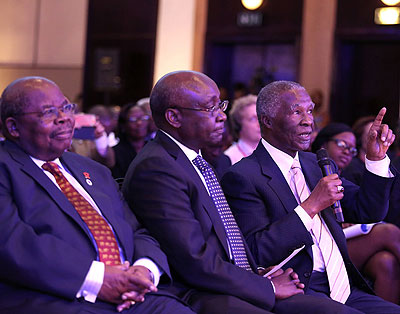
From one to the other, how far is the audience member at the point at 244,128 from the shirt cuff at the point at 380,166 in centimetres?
161

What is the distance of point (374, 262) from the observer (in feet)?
11.1

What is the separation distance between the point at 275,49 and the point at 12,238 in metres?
7.55

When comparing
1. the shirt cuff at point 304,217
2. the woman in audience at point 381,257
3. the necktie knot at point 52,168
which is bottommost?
the woman in audience at point 381,257

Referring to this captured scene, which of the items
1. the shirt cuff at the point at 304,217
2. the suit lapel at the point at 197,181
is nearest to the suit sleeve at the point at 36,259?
the suit lapel at the point at 197,181

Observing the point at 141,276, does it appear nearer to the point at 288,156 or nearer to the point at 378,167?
the point at 288,156

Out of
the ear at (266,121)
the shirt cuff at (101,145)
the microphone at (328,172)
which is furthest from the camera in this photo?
the shirt cuff at (101,145)

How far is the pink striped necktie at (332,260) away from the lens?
8.34ft

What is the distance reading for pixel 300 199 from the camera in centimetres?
266

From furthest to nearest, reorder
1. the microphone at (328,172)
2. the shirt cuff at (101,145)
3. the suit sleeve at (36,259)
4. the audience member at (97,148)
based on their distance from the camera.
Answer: the shirt cuff at (101,145), the audience member at (97,148), the microphone at (328,172), the suit sleeve at (36,259)

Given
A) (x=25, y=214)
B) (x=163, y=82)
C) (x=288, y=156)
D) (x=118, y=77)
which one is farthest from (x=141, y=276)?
(x=118, y=77)

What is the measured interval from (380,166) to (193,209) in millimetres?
865

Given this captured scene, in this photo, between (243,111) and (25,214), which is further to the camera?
(243,111)

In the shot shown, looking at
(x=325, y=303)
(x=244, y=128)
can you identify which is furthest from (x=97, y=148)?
(x=325, y=303)

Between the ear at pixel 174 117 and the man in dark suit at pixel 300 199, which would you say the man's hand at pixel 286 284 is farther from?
the ear at pixel 174 117
